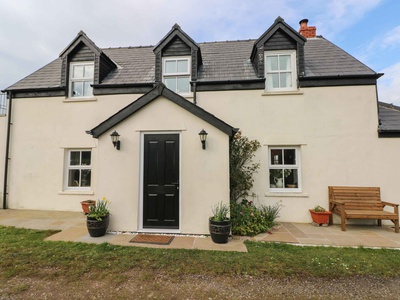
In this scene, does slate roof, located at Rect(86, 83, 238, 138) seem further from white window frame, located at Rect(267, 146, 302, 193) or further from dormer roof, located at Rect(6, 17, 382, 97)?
white window frame, located at Rect(267, 146, 302, 193)

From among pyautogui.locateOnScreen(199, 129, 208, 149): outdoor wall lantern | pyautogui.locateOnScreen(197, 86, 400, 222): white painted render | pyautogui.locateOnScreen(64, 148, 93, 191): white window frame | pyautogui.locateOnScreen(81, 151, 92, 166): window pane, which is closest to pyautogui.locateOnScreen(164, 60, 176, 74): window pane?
pyautogui.locateOnScreen(197, 86, 400, 222): white painted render

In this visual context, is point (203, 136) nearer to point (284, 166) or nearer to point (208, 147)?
point (208, 147)

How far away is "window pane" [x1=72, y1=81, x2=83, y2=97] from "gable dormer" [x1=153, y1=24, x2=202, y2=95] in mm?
3622

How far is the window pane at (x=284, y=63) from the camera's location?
842 cm

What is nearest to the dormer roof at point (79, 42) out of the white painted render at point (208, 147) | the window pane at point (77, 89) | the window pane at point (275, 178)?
the window pane at point (77, 89)

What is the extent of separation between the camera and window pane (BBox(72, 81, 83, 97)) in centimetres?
935

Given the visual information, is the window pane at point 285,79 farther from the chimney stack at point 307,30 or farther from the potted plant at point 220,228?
the potted plant at point 220,228

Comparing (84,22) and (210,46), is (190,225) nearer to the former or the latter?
(210,46)

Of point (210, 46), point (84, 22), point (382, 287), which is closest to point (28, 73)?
point (84, 22)

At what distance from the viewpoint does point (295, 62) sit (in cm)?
832

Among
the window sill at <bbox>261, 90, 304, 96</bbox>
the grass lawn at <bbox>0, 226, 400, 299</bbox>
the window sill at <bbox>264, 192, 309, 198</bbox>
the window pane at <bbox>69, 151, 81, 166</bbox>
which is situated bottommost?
the grass lawn at <bbox>0, 226, 400, 299</bbox>

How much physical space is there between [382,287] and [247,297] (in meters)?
2.38

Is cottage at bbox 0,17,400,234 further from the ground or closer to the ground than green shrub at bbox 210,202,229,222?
further from the ground

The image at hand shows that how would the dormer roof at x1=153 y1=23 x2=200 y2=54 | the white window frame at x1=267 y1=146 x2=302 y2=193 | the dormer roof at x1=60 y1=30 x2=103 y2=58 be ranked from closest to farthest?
the white window frame at x1=267 y1=146 x2=302 y2=193
the dormer roof at x1=153 y1=23 x2=200 y2=54
the dormer roof at x1=60 y1=30 x2=103 y2=58
